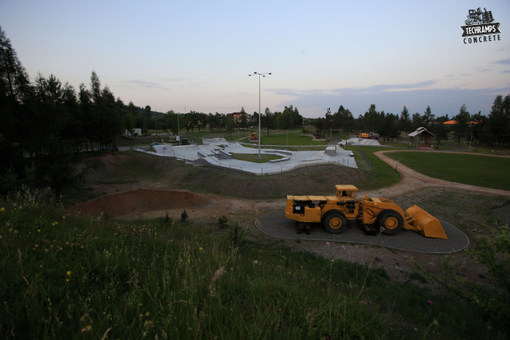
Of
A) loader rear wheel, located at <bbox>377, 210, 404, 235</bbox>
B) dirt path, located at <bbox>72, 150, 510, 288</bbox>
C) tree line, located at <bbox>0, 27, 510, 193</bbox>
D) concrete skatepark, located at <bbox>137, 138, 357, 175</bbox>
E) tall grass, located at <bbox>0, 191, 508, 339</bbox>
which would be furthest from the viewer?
concrete skatepark, located at <bbox>137, 138, 357, 175</bbox>

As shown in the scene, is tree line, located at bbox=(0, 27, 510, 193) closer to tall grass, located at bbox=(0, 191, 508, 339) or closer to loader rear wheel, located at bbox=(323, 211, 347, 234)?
tall grass, located at bbox=(0, 191, 508, 339)

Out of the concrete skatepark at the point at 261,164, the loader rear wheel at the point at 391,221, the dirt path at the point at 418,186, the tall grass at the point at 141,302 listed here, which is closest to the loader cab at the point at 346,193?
the loader rear wheel at the point at 391,221

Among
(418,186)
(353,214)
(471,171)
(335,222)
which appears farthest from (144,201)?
(471,171)

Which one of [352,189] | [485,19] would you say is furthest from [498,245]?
[485,19]

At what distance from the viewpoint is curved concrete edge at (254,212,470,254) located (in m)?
12.1

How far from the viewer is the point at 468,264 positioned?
34.8ft

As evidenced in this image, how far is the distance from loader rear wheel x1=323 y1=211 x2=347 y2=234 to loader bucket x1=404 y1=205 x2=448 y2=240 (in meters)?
3.71

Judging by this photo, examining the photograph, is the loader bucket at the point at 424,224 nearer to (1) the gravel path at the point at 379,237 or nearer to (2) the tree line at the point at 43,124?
(1) the gravel path at the point at 379,237

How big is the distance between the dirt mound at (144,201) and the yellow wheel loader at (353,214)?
9.68 metres

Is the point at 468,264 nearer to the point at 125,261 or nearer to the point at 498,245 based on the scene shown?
the point at 498,245

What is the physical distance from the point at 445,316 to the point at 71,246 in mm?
8527

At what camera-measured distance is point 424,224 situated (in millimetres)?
13203

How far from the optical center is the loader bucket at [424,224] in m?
13.0

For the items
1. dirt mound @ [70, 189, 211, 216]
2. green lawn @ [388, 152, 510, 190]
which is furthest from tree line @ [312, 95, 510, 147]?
dirt mound @ [70, 189, 211, 216]
